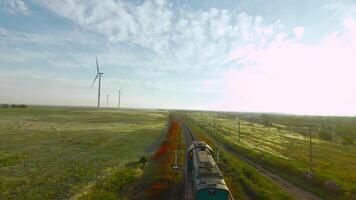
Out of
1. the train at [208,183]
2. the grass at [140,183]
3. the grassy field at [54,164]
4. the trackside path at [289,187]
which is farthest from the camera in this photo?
the trackside path at [289,187]

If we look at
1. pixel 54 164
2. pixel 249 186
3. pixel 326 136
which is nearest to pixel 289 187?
pixel 249 186

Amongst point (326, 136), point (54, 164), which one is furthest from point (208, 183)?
point (326, 136)

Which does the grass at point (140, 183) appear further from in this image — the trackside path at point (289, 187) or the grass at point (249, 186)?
the trackside path at point (289, 187)

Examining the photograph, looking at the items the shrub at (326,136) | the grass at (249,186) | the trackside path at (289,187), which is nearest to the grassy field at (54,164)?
the grass at (249,186)

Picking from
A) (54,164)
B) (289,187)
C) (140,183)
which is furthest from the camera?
(54,164)

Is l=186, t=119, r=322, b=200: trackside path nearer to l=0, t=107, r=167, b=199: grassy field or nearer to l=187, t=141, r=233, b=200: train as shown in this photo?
l=187, t=141, r=233, b=200: train

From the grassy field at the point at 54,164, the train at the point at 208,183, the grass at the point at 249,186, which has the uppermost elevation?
the train at the point at 208,183

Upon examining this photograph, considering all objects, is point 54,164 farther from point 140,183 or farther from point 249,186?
point 249,186

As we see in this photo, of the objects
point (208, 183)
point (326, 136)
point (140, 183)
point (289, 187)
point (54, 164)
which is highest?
point (208, 183)

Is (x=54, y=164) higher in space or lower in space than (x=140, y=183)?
higher

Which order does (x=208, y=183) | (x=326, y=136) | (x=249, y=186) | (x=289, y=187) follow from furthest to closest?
(x=326, y=136) < (x=289, y=187) < (x=249, y=186) < (x=208, y=183)

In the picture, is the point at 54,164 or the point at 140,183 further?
the point at 54,164

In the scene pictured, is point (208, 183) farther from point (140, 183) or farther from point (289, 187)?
point (289, 187)
